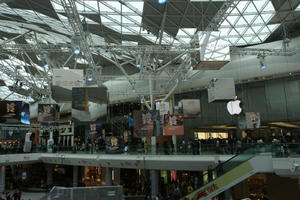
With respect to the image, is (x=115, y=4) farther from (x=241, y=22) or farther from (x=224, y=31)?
(x=241, y=22)

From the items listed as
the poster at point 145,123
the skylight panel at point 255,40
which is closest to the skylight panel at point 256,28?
the skylight panel at point 255,40

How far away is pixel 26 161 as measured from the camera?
30156mm

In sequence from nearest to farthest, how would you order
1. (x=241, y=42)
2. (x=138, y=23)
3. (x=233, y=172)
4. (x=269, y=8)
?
(x=233, y=172)
(x=269, y=8)
(x=138, y=23)
(x=241, y=42)

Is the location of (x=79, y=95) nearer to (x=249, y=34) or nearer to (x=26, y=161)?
(x=26, y=161)

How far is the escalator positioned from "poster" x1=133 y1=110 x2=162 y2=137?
20.0 feet

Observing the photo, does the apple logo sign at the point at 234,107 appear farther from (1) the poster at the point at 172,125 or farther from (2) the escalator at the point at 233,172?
(2) the escalator at the point at 233,172

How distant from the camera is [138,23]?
2378 centimetres

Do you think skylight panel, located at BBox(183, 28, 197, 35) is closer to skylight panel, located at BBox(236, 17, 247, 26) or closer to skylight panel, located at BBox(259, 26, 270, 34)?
skylight panel, located at BBox(236, 17, 247, 26)

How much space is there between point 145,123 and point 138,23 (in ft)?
31.3

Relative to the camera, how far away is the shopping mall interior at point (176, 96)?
1655 centimetres

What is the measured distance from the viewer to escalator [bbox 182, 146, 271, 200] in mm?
13848

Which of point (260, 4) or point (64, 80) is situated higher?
point (260, 4)

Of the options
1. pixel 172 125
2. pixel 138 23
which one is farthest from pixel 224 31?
pixel 172 125

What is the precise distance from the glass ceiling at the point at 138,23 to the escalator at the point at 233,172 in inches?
234
